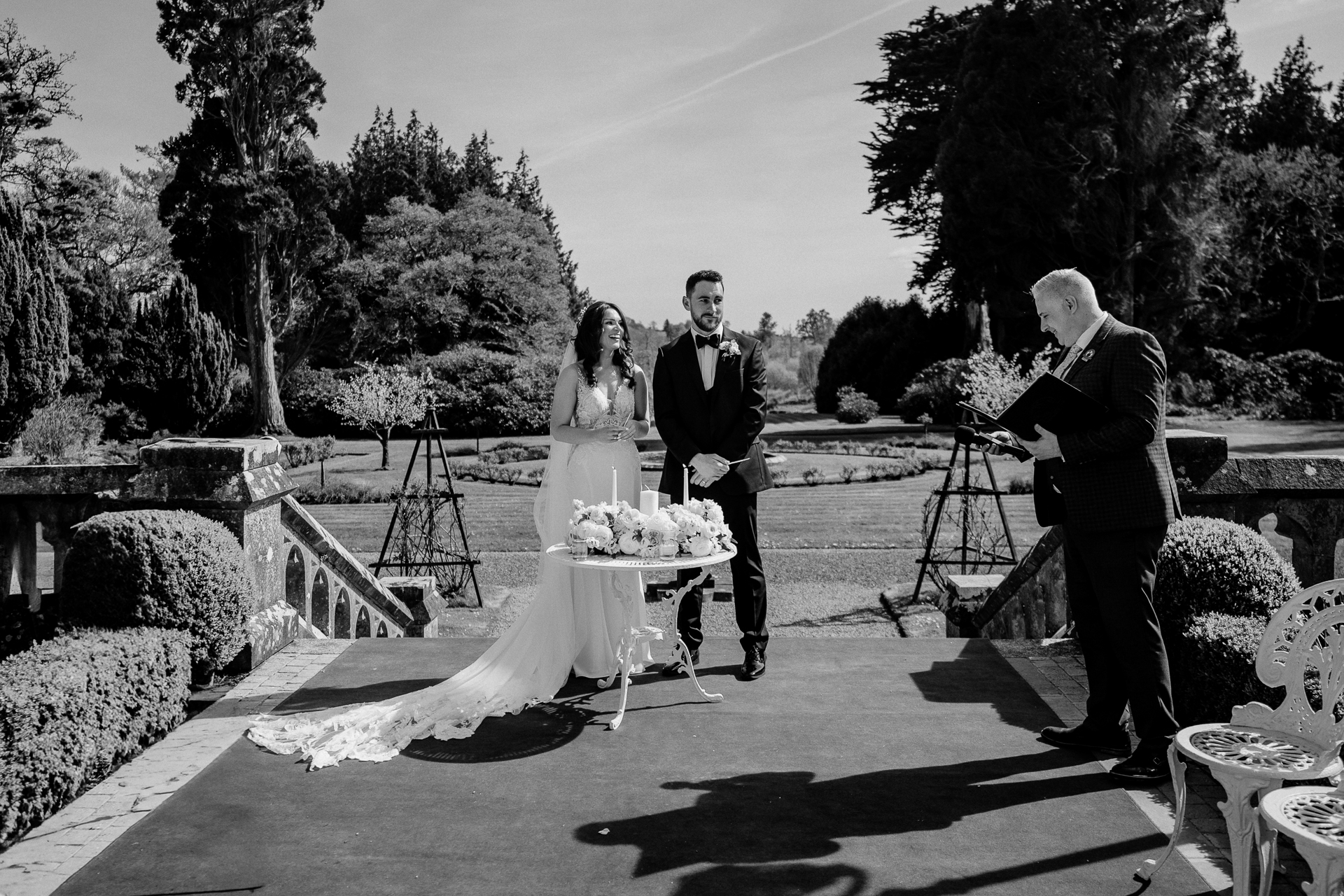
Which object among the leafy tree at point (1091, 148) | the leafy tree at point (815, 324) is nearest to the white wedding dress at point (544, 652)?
the leafy tree at point (1091, 148)

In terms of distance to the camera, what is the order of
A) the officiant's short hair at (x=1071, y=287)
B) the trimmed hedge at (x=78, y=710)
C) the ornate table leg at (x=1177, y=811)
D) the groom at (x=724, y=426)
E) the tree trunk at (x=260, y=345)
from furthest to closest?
the tree trunk at (x=260, y=345) < the groom at (x=724, y=426) < the officiant's short hair at (x=1071, y=287) < the trimmed hedge at (x=78, y=710) < the ornate table leg at (x=1177, y=811)

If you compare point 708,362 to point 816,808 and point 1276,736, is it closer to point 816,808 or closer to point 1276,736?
point 816,808

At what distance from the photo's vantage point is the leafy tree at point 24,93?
27.1 meters

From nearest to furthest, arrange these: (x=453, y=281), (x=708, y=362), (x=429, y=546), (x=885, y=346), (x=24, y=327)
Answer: (x=708, y=362) < (x=429, y=546) < (x=24, y=327) < (x=885, y=346) < (x=453, y=281)

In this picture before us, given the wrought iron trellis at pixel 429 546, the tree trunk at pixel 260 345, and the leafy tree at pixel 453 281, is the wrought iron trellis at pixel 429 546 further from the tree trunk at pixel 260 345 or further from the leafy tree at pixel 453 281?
the leafy tree at pixel 453 281

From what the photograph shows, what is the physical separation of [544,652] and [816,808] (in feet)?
6.78

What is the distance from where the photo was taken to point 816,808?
3812 millimetres

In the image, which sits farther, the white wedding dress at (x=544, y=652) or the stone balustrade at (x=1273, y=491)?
the stone balustrade at (x=1273, y=491)

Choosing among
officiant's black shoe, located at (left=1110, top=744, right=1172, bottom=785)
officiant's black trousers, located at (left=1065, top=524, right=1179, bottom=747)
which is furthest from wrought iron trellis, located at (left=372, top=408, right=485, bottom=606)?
officiant's black shoe, located at (left=1110, top=744, right=1172, bottom=785)

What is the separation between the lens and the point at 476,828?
3.66 meters

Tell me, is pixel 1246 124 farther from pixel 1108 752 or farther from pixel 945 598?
pixel 1108 752

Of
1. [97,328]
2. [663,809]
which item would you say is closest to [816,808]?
[663,809]

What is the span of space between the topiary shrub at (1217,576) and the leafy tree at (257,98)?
93.9ft

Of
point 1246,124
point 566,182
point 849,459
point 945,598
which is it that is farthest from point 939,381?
point 945,598
